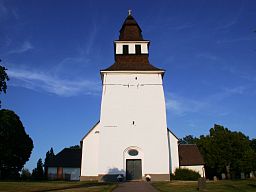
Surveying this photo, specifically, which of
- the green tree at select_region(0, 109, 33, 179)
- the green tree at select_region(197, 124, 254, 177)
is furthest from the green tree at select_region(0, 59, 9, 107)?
the green tree at select_region(197, 124, 254, 177)

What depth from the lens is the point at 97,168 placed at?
30.9 metres

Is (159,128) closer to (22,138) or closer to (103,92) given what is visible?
(103,92)

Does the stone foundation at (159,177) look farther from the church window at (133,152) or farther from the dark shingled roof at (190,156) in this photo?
the dark shingled roof at (190,156)

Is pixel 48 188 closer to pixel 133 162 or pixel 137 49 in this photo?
pixel 133 162

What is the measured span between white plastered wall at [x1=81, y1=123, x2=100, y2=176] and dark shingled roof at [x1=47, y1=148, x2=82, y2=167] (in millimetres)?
22810

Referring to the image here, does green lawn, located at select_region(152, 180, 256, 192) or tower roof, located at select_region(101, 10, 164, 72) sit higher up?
tower roof, located at select_region(101, 10, 164, 72)

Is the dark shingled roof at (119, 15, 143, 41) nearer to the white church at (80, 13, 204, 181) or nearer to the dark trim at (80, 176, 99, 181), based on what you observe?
the white church at (80, 13, 204, 181)

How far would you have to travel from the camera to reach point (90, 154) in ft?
105

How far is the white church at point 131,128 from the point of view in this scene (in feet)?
94.4

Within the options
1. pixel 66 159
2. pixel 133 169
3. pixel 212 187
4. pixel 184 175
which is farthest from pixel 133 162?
pixel 66 159

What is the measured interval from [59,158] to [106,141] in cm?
2851

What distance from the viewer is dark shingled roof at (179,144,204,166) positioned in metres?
40.5

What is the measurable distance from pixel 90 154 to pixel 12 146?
19.2 meters

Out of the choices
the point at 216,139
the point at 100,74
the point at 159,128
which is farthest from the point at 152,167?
the point at 216,139
